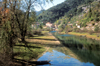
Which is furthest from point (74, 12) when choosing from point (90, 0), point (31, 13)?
point (31, 13)

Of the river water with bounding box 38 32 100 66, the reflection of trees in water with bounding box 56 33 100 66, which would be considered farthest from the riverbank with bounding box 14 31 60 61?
the reflection of trees in water with bounding box 56 33 100 66

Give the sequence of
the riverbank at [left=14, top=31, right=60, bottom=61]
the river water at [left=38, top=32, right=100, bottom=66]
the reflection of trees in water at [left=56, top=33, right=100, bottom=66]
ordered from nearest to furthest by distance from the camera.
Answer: the river water at [left=38, top=32, right=100, bottom=66] < the riverbank at [left=14, top=31, right=60, bottom=61] < the reflection of trees in water at [left=56, top=33, right=100, bottom=66]

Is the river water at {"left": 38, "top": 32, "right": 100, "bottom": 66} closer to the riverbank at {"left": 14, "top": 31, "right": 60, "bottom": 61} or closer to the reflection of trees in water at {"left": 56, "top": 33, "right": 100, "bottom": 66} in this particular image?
the reflection of trees in water at {"left": 56, "top": 33, "right": 100, "bottom": 66}

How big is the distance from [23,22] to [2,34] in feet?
22.2

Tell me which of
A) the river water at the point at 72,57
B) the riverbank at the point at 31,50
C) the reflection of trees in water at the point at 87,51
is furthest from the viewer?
the reflection of trees in water at the point at 87,51

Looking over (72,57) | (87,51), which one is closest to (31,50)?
(72,57)

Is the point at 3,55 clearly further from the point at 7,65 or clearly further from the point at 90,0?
the point at 90,0

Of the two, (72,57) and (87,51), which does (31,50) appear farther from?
(87,51)

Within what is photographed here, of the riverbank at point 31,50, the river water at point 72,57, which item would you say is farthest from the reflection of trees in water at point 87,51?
the riverbank at point 31,50

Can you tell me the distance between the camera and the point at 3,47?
939cm

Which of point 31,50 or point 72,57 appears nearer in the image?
point 72,57

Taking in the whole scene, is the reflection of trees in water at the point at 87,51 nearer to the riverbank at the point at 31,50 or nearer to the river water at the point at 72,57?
the river water at the point at 72,57

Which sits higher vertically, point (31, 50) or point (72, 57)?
point (31, 50)

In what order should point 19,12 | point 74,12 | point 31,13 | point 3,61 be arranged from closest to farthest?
point 3,61
point 19,12
point 31,13
point 74,12
